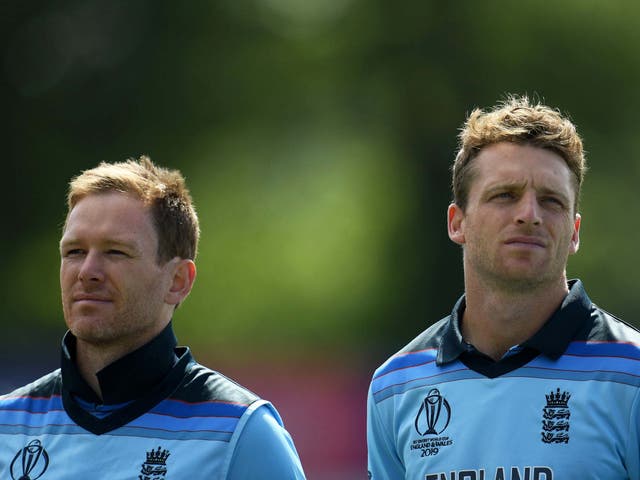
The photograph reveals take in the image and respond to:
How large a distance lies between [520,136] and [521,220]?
356mm

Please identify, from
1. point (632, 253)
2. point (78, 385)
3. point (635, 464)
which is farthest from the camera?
point (632, 253)

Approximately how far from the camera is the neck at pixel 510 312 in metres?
4.21

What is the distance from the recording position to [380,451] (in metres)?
4.43

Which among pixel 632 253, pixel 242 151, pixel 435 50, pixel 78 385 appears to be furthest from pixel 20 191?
pixel 78 385

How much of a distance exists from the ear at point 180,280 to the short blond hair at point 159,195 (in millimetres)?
32

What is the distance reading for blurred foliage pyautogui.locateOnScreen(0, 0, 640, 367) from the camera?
717 inches

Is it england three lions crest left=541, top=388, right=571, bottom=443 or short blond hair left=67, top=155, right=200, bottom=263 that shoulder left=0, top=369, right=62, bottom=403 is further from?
england three lions crest left=541, top=388, right=571, bottom=443

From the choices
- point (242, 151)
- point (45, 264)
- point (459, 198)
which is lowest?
point (459, 198)

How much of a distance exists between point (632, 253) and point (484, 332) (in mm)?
16150

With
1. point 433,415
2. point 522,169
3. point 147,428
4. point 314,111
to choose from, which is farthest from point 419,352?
point 314,111

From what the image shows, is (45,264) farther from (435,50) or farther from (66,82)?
(435,50)

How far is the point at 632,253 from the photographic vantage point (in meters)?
19.8

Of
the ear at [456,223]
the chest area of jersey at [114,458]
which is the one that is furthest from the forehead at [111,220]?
the ear at [456,223]

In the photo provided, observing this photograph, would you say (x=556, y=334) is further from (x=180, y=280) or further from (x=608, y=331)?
(x=180, y=280)
